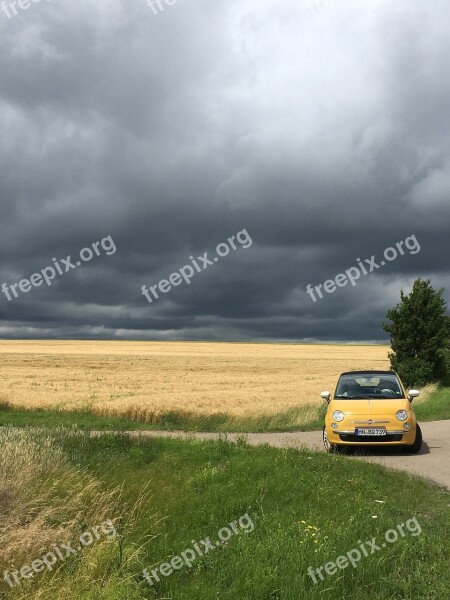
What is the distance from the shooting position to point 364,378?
14750 mm

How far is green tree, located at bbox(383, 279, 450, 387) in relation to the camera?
31688 mm

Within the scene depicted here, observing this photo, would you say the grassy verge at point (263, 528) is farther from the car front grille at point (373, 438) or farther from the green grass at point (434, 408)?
the green grass at point (434, 408)

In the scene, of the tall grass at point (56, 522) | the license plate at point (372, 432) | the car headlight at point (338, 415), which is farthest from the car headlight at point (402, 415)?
the tall grass at point (56, 522)

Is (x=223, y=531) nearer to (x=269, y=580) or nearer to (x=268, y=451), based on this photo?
(x=269, y=580)

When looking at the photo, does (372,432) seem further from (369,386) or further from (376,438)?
(369,386)

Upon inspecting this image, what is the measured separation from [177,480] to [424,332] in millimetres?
26541

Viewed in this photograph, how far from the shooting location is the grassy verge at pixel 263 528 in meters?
5.14

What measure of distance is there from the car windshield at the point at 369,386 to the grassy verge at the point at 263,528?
299 centimetres

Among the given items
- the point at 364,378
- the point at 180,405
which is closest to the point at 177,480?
the point at 364,378

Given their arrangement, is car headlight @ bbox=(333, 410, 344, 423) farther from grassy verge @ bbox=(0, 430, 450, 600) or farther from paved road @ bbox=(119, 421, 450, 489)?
grassy verge @ bbox=(0, 430, 450, 600)

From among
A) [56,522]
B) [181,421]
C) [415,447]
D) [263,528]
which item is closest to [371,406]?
[415,447]

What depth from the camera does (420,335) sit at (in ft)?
107

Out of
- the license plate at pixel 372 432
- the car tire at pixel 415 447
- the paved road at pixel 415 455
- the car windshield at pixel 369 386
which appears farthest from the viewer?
the car windshield at pixel 369 386

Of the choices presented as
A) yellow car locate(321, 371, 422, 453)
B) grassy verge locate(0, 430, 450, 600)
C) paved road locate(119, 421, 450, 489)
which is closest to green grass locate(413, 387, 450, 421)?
paved road locate(119, 421, 450, 489)
